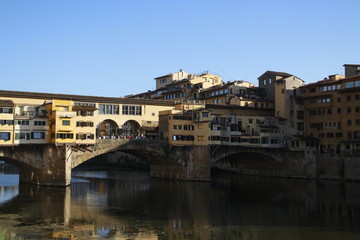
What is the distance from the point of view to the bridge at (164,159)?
211ft

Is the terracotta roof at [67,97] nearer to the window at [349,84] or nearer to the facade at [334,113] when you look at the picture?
the facade at [334,113]

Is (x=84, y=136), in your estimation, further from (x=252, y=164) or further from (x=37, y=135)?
(x=252, y=164)

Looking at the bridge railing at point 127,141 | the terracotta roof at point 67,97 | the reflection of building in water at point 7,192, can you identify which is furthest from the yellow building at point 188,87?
the reflection of building in water at point 7,192

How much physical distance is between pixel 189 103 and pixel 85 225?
46038 mm

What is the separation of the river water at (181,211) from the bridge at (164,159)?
127 inches

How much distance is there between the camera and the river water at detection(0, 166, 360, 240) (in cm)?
3762

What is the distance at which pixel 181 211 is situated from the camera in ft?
158

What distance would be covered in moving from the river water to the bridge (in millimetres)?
3221

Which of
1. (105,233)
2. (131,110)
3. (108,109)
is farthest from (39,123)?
(105,233)

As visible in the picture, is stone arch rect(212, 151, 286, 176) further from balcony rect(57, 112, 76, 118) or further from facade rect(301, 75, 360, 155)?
balcony rect(57, 112, 76, 118)

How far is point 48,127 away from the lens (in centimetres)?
6538

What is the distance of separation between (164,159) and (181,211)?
31826 millimetres

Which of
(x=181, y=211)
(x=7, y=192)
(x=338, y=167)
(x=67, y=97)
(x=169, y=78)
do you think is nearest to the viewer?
(x=181, y=211)

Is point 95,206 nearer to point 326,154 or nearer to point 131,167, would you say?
point 326,154
